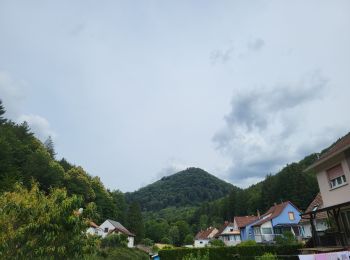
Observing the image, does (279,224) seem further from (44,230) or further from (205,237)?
(44,230)

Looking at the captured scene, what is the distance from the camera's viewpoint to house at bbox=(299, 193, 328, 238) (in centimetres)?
2725

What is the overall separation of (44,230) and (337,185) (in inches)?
662

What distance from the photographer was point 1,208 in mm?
11047

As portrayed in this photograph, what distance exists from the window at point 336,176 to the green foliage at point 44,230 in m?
14.9

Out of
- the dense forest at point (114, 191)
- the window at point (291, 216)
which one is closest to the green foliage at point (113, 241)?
the dense forest at point (114, 191)

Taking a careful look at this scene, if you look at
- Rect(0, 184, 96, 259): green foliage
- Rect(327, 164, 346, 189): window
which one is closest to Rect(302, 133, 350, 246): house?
Rect(327, 164, 346, 189): window

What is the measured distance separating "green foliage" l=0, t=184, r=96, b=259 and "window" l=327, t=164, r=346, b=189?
49.0 ft

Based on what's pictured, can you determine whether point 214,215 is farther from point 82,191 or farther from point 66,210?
point 66,210

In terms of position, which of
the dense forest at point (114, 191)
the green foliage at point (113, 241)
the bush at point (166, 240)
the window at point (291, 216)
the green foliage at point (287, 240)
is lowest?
the green foliage at point (287, 240)

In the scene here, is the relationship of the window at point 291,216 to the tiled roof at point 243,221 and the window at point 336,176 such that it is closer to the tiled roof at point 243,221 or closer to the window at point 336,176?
the tiled roof at point 243,221

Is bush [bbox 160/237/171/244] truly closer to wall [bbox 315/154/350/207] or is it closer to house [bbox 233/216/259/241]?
house [bbox 233/216/259/241]

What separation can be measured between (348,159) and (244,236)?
51392mm

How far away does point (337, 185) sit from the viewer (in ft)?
63.2

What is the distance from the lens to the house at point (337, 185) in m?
18.1
